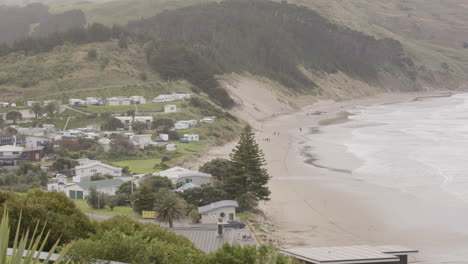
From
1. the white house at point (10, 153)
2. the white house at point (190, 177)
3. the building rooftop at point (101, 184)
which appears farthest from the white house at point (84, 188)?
the white house at point (10, 153)

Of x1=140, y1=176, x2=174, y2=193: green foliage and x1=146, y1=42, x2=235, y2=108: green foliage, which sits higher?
x1=146, y1=42, x2=235, y2=108: green foliage

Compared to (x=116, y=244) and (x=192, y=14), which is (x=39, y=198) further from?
(x=192, y=14)

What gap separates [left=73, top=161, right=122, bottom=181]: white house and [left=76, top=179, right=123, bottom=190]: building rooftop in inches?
149

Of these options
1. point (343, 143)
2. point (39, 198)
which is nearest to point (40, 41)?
point (343, 143)

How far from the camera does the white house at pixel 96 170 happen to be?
36906 millimetres

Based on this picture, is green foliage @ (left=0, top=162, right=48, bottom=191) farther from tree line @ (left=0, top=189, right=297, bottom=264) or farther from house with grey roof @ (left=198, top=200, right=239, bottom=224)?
tree line @ (left=0, top=189, right=297, bottom=264)

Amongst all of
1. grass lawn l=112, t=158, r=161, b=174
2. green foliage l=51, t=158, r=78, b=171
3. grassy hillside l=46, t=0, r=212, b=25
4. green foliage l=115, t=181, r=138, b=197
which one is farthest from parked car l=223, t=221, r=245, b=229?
grassy hillside l=46, t=0, r=212, b=25

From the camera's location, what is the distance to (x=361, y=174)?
133 ft

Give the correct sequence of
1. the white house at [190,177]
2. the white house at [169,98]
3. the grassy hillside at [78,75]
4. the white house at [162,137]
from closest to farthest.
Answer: the white house at [190,177], the white house at [162,137], the white house at [169,98], the grassy hillside at [78,75]

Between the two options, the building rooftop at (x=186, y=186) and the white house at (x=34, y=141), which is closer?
the building rooftop at (x=186, y=186)

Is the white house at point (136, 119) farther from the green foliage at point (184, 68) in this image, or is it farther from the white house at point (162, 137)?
the green foliage at point (184, 68)

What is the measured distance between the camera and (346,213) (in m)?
30.5

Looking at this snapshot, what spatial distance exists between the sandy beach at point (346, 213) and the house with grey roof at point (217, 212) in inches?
73.1

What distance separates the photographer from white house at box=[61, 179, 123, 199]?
105 feet
